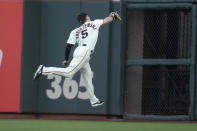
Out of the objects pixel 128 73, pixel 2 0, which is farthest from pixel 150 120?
pixel 2 0

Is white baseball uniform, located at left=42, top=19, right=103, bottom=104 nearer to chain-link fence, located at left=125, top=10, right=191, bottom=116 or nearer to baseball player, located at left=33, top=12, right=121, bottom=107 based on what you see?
baseball player, located at left=33, top=12, right=121, bottom=107

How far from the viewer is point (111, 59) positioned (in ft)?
47.4

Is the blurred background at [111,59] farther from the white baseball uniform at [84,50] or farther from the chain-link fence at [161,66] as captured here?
the white baseball uniform at [84,50]

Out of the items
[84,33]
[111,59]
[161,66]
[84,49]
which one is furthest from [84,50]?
[161,66]

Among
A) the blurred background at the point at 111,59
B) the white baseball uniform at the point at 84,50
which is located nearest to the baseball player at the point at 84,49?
the white baseball uniform at the point at 84,50

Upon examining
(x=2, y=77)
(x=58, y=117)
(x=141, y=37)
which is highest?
(x=141, y=37)

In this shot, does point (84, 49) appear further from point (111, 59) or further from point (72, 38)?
point (111, 59)

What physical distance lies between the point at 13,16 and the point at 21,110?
213cm

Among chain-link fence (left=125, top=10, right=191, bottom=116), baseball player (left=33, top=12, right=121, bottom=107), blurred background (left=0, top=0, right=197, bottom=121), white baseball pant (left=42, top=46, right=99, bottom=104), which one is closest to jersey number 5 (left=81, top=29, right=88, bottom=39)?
baseball player (left=33, top=12, right=121, bottom=107)

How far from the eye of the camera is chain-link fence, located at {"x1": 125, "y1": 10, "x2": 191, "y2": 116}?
1403 centimetres

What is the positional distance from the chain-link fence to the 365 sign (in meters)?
1.14

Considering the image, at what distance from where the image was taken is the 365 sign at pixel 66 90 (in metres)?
14.5

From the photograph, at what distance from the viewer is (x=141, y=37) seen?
14281 millimetres

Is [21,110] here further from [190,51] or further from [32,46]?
[190,51]
